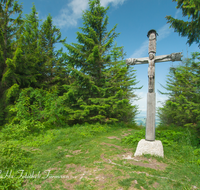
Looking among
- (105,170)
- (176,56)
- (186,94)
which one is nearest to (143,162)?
(105,170)

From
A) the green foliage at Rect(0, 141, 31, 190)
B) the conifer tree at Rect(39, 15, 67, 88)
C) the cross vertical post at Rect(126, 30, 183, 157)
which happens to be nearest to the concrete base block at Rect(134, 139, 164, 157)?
the cross vertical post at Rect(126, 30, 183, 157)

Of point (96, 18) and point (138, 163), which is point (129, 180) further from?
point (96, 18)

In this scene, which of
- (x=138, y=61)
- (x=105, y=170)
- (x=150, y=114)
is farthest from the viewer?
(x=138, y=61)

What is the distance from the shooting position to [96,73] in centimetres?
1077

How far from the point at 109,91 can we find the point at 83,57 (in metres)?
3.55

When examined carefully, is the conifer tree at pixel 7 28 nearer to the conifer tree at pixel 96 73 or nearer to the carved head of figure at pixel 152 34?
the conifer tree at pixel 96 73

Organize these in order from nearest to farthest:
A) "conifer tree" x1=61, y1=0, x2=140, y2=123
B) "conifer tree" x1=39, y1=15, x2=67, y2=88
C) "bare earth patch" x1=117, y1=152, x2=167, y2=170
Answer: "bare earth patch" x1=117, y1=152, x2=167, y2=170 → "conifer tree" x1=61, y1=0, x2=140, y2=123 → "conifer tree" x1=39, y1=15, x2=67, y2=88

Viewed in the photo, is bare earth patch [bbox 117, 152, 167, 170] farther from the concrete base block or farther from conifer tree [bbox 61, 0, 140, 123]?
conifer tree [bbox 61, 0, 140, 123]

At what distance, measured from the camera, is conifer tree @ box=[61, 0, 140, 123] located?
31.3 feet

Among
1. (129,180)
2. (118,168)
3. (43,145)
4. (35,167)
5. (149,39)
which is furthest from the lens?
(43,145)

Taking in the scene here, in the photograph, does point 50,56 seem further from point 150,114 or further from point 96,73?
point 150,114

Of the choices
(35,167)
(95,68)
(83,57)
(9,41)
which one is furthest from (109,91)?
(9,41)

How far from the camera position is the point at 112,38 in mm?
10398

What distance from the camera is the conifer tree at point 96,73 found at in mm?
9539
